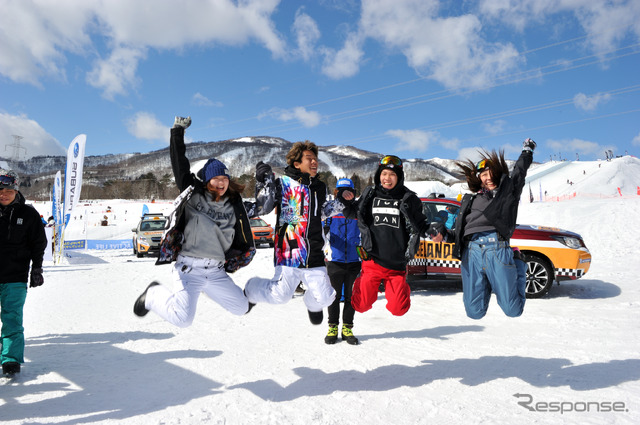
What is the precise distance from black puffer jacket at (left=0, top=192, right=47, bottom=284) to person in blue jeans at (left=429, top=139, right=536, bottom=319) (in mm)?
4336

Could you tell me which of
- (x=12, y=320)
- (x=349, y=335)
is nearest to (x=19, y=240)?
(x=12, y=320)

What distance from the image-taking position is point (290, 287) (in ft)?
12.8

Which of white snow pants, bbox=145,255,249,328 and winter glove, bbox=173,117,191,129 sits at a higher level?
A: winter glove, bbox=173,117,191,129

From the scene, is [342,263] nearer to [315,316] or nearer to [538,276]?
[315,316]

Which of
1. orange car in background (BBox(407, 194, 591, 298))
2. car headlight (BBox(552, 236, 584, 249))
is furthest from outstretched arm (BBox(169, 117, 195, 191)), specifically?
car headlight (BBox(552, 236, 584, 249))

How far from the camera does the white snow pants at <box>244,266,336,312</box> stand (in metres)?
3.80

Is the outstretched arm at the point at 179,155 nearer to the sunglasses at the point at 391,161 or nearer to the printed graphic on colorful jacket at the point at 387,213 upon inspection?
the printed graphic on colorful jacket at the point at 387,213

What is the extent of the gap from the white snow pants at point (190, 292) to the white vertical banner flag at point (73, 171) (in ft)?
45.7

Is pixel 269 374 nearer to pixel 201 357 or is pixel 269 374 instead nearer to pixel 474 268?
pixel 201 357

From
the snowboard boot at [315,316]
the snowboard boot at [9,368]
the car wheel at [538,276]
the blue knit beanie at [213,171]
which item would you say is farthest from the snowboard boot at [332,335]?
the car wheel at [538,276]

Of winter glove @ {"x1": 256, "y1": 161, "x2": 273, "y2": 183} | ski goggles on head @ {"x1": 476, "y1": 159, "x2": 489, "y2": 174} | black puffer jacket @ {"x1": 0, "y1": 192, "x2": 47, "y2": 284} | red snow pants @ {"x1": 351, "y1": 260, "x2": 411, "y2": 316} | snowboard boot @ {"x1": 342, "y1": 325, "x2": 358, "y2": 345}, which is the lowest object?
snowboard boot @ {"x1": 342, "y1": 325, "x2": 358, "y2": 345}

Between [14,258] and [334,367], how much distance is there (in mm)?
3544

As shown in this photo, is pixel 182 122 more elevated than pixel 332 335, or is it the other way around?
pixel 182 122

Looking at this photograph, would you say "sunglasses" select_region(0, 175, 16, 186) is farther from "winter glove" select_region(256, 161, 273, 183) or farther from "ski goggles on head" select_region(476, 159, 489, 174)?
"ski goggles on head" select_region(476, 159, 489, 174)
